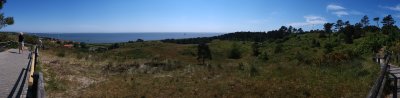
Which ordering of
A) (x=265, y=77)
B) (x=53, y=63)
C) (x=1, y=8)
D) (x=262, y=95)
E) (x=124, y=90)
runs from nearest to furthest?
(x=262, y=95) < (x=124, y=90) < (x=265, y=77) < (x=53, y=63) < (x=1, y=8)

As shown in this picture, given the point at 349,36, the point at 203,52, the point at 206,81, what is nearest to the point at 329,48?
the point at 349,36

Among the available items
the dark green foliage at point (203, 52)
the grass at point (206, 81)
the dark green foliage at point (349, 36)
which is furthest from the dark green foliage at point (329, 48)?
the grass at point (206, 81)

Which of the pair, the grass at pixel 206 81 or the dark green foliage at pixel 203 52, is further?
the dark green foliage at pixel 203 52

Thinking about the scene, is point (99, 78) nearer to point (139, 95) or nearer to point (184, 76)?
point (184, 76)

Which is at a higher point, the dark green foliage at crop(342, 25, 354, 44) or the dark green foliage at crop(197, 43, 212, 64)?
the dark green foliage at crop(342, 25, 354, 44)

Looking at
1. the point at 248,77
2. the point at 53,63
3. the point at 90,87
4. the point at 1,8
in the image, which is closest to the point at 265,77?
the point at 248,77

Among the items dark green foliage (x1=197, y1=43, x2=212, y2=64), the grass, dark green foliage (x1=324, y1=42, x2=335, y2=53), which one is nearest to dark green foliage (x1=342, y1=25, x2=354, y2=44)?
dark green foliage (x1=324, y1=42, x2=335, y2=53)

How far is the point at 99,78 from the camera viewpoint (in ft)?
84.4

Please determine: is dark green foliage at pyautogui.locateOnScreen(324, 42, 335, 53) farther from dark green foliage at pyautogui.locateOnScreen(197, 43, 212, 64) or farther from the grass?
the grass

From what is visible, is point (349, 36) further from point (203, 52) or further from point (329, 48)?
point (203, 52)

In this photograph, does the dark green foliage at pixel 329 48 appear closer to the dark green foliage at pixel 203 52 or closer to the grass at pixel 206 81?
the dark green foliage at pixel 203 52

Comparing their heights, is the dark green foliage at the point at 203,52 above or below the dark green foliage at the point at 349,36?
below

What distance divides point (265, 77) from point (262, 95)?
20.3 feet

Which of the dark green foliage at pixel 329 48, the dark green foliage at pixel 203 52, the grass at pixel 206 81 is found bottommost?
the dark green foliage at pixel 203 52
